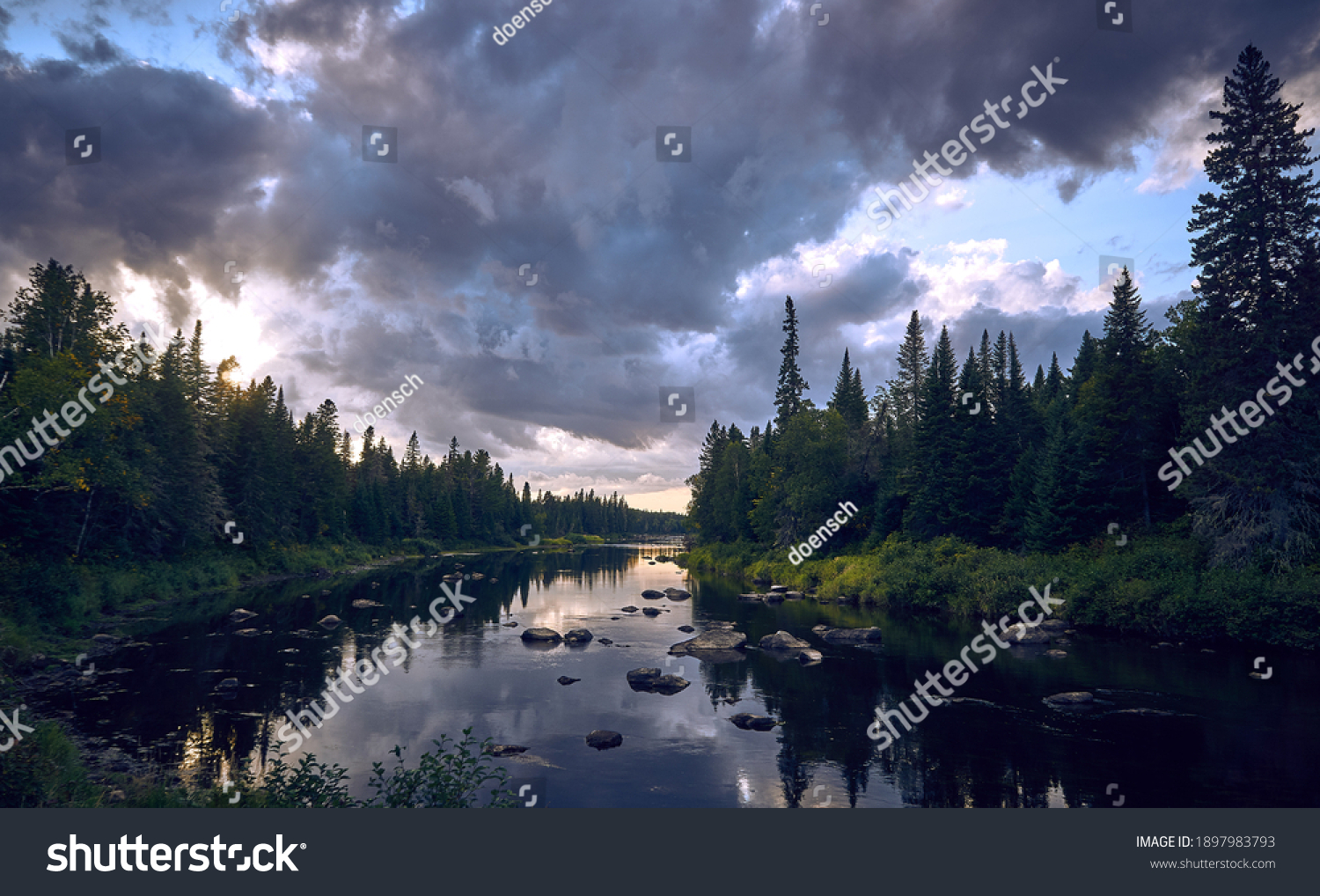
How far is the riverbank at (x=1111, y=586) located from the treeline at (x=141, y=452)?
53.2m

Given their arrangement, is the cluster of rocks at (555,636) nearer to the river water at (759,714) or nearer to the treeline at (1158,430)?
the river water at (759,714)

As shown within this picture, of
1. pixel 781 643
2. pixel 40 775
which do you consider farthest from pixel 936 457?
pixel 40 775

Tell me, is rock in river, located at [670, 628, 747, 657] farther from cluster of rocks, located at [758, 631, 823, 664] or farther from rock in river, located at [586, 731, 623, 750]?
rock in river, located at [586, 731, 623, 750]

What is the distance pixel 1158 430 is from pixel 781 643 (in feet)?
112

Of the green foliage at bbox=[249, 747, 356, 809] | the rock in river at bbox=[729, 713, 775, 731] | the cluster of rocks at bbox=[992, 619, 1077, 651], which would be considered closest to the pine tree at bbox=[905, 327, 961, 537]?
the cluster of rocks at bbox=[992, 619, 1077, 651]

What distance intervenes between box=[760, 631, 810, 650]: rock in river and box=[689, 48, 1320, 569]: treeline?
23.1 m

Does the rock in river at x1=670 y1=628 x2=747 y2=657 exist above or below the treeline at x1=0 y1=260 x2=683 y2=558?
below

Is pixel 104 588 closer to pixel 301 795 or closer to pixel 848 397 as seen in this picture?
pixel 301 795

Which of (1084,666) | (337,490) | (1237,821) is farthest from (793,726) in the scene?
(337,490)

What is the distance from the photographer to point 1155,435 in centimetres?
4697

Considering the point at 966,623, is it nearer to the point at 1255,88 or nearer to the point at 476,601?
the point at 1255,88

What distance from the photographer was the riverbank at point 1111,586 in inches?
1240

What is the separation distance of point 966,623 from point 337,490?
8789cm

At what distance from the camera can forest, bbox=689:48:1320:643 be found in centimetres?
3319
